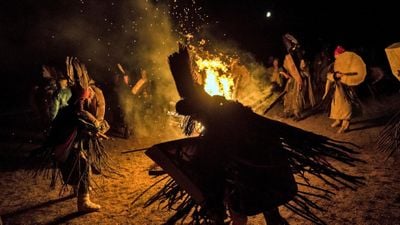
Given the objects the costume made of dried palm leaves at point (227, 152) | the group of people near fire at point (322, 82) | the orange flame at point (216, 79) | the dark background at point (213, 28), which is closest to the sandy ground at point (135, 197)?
the group of people near fire at point (322, 82)

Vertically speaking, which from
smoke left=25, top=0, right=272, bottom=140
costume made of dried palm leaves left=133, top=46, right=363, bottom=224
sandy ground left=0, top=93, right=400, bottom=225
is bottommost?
sandy ground left=0, top=93, right=400, bottom=225

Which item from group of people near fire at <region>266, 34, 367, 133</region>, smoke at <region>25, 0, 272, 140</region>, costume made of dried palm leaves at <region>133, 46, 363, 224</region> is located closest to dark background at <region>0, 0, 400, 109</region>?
smoke at <region>25, 0, 272, 140</region>

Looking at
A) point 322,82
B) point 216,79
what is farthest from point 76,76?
point 322,82

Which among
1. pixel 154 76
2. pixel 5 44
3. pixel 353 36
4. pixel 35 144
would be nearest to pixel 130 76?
pixel 154 76

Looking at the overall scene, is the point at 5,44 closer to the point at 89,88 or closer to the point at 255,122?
the point at 89,88

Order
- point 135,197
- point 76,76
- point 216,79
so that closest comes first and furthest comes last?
point 76,76 → point 135,197 → point 216,79

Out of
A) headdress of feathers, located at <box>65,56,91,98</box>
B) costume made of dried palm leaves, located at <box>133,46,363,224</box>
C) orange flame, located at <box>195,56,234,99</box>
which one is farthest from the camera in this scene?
orange flame, located at <box>195,56,234,99</box>

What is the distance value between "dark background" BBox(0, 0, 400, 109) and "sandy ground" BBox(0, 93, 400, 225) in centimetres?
401

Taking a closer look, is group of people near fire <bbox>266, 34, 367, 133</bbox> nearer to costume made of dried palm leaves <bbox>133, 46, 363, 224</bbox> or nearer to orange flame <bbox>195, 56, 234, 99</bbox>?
orange flame <bbox>195, 56, 234, 99</bbox>

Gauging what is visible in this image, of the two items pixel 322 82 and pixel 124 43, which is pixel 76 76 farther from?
pixel 124 43

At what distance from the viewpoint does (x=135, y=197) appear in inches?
208

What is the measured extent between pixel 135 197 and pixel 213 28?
62.9ft

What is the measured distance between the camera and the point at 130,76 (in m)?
10.7

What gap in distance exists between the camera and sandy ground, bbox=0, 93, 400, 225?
3.94 m
